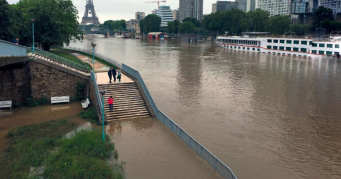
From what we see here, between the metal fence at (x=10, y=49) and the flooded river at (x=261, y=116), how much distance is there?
33.3 ft


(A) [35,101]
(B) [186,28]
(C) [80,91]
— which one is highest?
(B) [186,28]

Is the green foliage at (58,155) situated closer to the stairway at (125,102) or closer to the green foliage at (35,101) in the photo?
the stairway at (125,102)

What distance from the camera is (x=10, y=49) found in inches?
844

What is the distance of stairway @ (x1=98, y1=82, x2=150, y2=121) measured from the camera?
828 inches

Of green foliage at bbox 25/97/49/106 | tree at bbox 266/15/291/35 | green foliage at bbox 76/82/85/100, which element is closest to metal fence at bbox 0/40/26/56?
green foliage at bbox 25/97/49/106

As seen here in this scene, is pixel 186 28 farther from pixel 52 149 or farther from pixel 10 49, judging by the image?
pixel 52 149

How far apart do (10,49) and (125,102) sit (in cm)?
921

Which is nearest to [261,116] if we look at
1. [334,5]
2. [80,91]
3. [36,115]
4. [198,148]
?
[198,148]

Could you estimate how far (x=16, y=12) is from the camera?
3769 cm

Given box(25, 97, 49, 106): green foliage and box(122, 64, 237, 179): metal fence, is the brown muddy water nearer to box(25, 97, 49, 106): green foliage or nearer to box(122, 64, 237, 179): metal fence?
box(25, 97, 49, 106): green foliage

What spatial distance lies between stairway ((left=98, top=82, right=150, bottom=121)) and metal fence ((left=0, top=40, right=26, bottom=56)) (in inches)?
258

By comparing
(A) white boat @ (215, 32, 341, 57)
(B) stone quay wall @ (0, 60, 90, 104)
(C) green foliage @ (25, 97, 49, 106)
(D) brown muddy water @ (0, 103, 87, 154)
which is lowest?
(D) brown muddy water @ (0, 103, 87, 154)

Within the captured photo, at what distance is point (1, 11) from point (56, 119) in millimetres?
18954

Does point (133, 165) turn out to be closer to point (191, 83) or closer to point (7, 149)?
point (7, 149)
